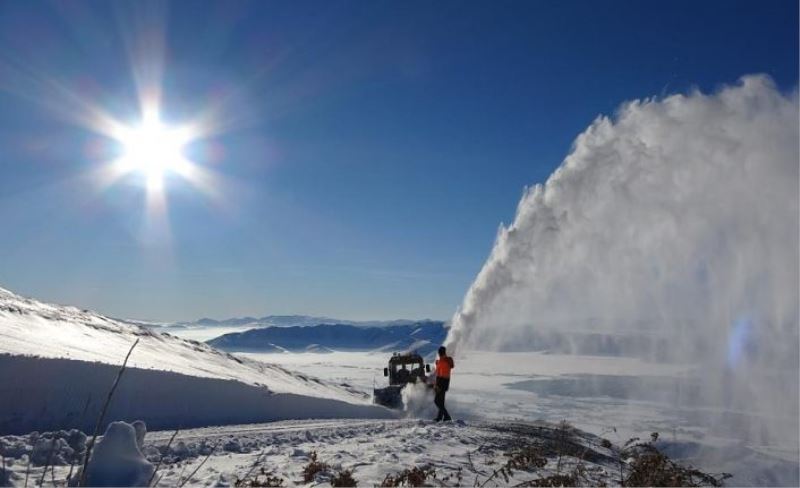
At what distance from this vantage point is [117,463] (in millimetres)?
4922

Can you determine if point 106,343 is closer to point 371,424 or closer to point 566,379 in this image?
point 371,424

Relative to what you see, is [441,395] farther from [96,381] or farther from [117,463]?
[117,463]

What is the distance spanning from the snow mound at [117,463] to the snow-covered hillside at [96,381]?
8.47 ft

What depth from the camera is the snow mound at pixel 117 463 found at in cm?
487

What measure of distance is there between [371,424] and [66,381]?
6.88 m

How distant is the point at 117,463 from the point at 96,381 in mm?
8058

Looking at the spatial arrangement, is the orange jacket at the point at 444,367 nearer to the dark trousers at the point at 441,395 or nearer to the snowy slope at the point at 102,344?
the dark trousers at the point at 441,395

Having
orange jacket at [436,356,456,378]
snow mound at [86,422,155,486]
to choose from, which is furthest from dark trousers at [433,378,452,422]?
snow mound at [86,422,155,486]

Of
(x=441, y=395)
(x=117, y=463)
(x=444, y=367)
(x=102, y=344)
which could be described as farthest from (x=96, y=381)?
(x=444, y=367)

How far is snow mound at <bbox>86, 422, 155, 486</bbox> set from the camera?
4871 millimetres

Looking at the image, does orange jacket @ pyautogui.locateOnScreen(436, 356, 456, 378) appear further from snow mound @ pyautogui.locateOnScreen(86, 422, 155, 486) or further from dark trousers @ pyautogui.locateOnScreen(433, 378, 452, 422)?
snow mound @ pyautogui.locateOnScreen(86, 422, 155, 486)

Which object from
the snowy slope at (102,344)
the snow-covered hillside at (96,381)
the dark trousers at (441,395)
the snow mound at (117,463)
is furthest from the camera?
the dark trousers at (441,395)

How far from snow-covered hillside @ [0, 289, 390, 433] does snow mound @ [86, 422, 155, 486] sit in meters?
2.58

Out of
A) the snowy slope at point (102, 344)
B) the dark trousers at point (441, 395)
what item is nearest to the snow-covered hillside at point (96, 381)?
the snowy slope at point (102, 344)
